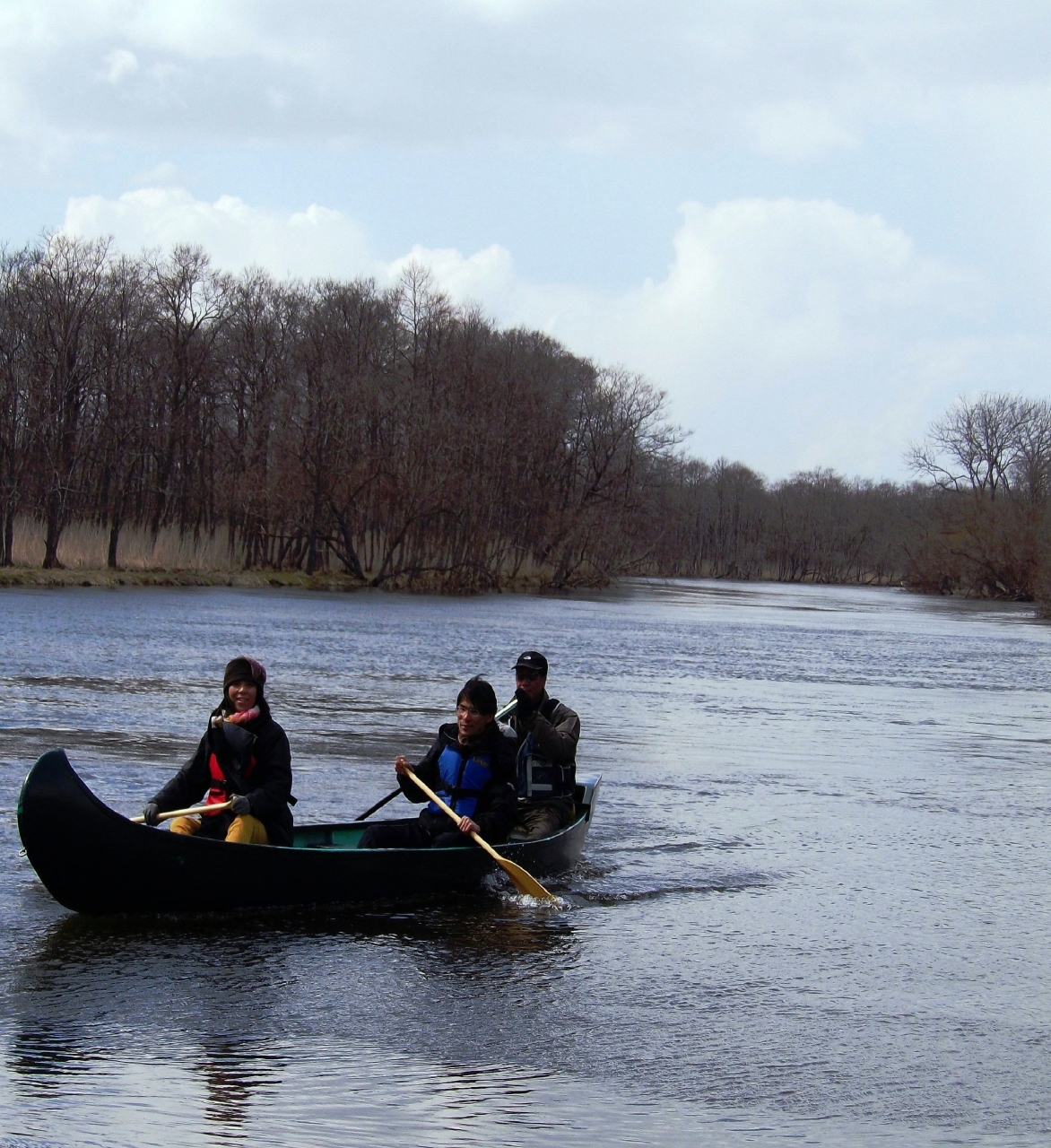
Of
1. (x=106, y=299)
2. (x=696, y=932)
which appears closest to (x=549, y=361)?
(x=106, y=299)

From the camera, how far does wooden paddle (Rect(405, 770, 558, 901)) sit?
8.51 meters

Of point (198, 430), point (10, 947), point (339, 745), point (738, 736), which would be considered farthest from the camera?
point (198, 430)

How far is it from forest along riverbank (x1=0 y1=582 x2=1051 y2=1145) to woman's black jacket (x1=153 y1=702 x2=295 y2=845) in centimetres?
60

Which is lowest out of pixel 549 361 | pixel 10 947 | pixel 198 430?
pixel 10 947

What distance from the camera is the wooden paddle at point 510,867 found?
27.9ft

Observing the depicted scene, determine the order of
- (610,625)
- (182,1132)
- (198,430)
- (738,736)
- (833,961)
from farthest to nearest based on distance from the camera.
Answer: (198,430) < (610,625) < (738,736) < (833,961) < (182,1132)

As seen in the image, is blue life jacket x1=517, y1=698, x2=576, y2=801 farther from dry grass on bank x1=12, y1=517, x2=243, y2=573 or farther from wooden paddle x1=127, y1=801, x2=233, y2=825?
dry grass on bank x1=12, y1=517, x2=243, y2=573

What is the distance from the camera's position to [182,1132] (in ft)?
16.8

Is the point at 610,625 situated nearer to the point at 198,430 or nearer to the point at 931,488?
the point at 198,430

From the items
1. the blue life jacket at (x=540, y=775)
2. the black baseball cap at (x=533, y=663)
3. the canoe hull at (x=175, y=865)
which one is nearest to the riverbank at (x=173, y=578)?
the blue life jacket at (x=540, y=775)

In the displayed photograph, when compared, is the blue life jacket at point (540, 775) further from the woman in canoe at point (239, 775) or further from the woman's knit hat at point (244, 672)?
the woman's knit hat at point (244, 672)

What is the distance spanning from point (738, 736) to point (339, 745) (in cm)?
481

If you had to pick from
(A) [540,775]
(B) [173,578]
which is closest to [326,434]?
(B) [173,578]

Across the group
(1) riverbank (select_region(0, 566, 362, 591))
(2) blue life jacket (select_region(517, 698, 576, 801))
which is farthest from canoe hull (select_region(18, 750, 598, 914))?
(1) riverbank (select_region(0, 566, 362, 591))
